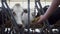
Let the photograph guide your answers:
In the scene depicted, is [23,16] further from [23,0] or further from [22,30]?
[23,0]

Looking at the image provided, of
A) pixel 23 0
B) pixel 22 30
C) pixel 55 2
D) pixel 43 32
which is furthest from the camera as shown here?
pixel 23 0

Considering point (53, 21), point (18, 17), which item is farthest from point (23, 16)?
point (53, 21)

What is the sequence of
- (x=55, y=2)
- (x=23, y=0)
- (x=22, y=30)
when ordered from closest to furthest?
(x=55, y=2), (x=22, y=30), (x=23, y=0)

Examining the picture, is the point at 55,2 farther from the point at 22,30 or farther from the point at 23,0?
the point at 23,0

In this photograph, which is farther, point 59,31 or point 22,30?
point 59,31

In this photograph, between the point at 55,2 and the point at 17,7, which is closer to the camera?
the point at 55,2

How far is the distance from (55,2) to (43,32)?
0.85m

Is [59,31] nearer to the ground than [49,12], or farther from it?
nearer to the ground

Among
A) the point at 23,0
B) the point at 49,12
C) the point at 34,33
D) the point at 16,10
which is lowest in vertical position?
the point at 34,33

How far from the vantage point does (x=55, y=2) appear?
66cm

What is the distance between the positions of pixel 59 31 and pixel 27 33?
0.32 metres

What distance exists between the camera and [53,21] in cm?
245

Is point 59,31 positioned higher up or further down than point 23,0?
further down

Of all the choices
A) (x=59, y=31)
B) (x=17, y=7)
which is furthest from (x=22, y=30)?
(x=17, y=7)
